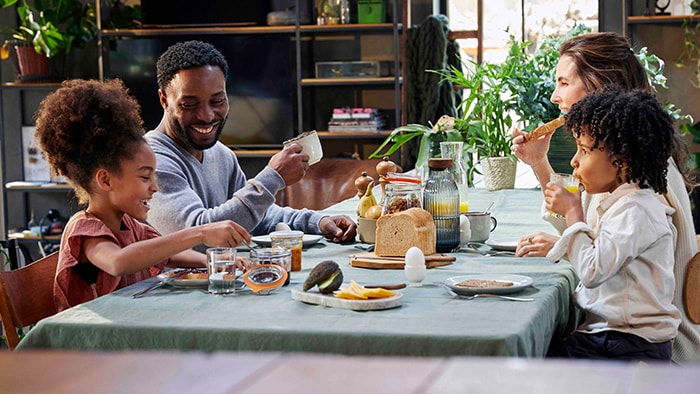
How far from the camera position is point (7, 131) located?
6.66m

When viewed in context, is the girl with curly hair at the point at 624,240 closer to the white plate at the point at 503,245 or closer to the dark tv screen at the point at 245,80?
the white plate at the point at 503,245

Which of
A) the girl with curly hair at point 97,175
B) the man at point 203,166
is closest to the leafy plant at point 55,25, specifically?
the man at point 203,166

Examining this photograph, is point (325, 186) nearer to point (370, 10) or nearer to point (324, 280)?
point (370, 10)

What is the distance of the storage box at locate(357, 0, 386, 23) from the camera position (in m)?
6.01

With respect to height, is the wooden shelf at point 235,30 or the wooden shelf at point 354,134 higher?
the wooden shelf at point 235,30

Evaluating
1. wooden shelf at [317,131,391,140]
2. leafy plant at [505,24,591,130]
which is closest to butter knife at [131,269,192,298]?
leafy plant at [505,24,591,130]

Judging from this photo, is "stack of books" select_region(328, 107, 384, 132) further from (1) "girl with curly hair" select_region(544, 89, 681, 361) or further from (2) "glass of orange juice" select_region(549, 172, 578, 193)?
(1) "girl with curly hair" select_region(544, 89, 681, 361)

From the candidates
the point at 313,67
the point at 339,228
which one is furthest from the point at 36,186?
the point at 339,228

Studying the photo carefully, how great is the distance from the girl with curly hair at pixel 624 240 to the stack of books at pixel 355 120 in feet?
13.1

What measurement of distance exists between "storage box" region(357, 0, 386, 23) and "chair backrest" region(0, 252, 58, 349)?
164 inches

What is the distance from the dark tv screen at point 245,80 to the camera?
629 cm

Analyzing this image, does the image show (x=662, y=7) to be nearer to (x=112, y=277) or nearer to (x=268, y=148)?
(x=268, y=148)

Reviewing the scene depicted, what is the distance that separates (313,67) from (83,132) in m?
4.45

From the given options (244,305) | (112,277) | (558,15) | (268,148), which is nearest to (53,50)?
(268,148)
